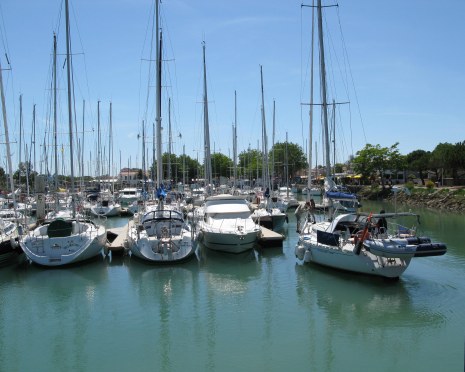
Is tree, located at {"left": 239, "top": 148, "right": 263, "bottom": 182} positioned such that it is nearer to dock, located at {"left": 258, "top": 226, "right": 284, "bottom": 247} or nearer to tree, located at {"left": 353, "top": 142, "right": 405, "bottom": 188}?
tree, located at {"left": 353, "top": 142, "right": 405, "bottom": 188}

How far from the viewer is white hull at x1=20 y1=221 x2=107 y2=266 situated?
21516 millimetres

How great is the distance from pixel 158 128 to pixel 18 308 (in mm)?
12391

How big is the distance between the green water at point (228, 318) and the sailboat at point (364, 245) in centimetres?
70

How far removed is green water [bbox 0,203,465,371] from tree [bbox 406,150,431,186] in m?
61.7

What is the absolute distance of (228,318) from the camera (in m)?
15.5

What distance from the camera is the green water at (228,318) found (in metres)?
12.4

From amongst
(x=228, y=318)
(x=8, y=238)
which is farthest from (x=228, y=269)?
(x=8, y=238)

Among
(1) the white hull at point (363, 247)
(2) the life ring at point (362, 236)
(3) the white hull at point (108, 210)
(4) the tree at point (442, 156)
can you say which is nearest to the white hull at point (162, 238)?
(1) the white hull at point (363, 247)

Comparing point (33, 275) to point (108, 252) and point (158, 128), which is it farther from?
point (158, 128)

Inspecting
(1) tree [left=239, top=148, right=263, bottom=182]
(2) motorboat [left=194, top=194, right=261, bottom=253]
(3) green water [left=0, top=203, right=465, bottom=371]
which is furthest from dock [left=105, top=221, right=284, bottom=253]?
(1) tree [left=239, top=148, right=263, bottom=182]

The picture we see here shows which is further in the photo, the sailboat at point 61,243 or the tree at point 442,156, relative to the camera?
the tree at point 442,156

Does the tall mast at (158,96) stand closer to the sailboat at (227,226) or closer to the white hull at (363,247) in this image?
the sailboat at (227,226)

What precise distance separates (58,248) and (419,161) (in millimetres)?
73206

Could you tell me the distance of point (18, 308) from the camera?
1684 centimetres
